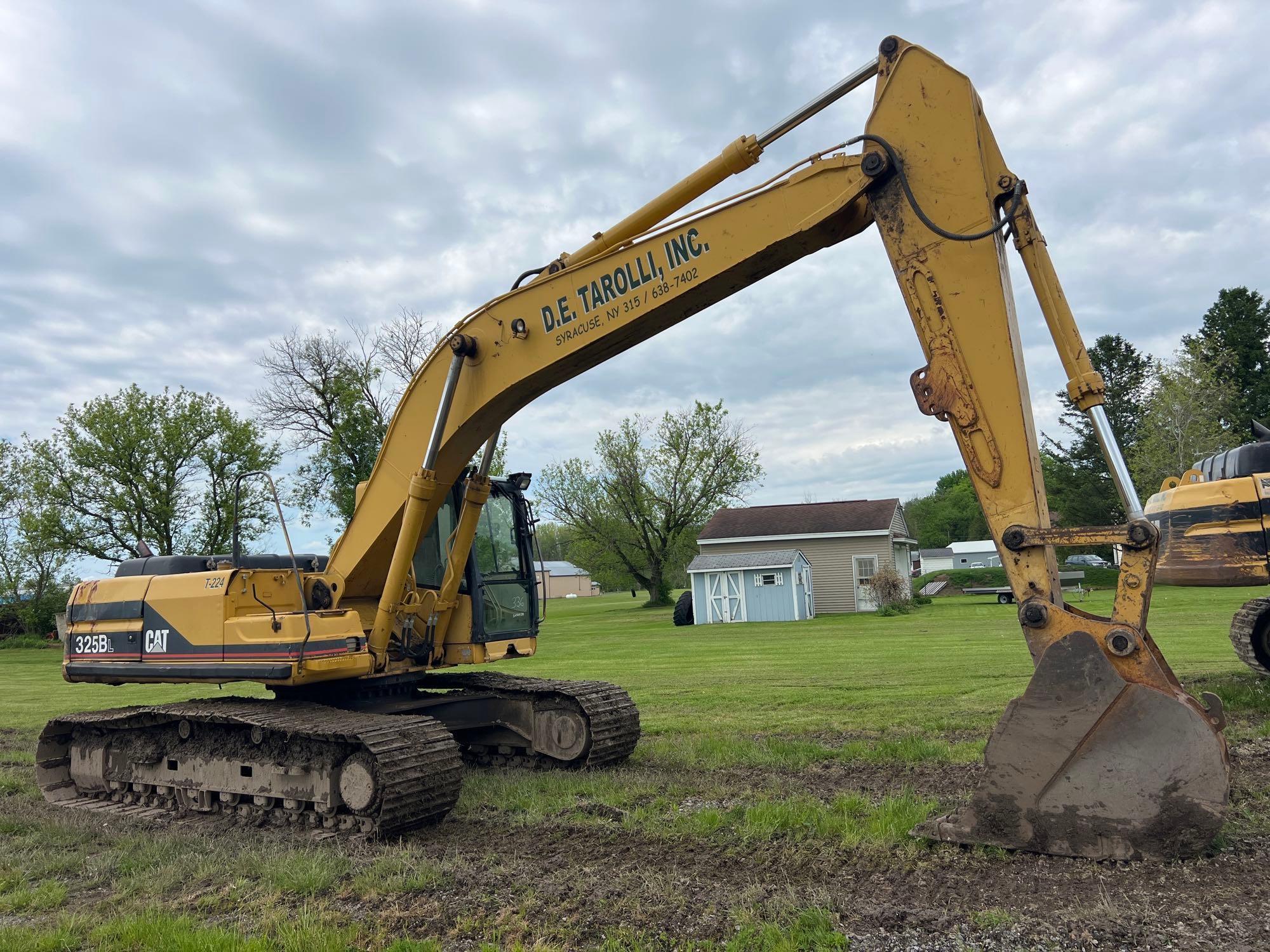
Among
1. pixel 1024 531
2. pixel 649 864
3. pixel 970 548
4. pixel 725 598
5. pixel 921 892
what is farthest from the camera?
pixel 970 548

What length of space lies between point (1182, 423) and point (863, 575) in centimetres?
1804

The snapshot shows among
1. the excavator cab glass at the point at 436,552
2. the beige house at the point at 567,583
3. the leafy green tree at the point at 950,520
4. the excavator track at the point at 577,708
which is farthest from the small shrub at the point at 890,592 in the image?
the beige house at the point at 567,583

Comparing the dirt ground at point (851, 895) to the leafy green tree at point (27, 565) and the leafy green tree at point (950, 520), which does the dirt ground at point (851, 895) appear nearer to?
the leafy green tree at point (27, 565)

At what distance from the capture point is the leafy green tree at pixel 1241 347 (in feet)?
155

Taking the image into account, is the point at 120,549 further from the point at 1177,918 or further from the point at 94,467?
the point at 1177,918

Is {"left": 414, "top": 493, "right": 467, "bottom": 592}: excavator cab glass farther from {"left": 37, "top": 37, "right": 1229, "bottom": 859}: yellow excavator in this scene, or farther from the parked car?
the parked car

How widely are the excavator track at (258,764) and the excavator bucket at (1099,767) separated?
12.2 ft

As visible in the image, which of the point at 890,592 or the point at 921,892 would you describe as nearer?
the point at 921,892

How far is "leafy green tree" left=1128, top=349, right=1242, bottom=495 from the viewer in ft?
135

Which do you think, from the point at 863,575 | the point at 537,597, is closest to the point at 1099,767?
the point at 537,597

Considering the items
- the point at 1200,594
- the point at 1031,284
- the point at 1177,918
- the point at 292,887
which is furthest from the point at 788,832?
the point at 1200,594

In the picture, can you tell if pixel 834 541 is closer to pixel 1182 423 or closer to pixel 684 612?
pixel 684 612

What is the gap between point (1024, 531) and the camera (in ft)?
16.7

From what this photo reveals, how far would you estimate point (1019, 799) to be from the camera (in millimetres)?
4887
